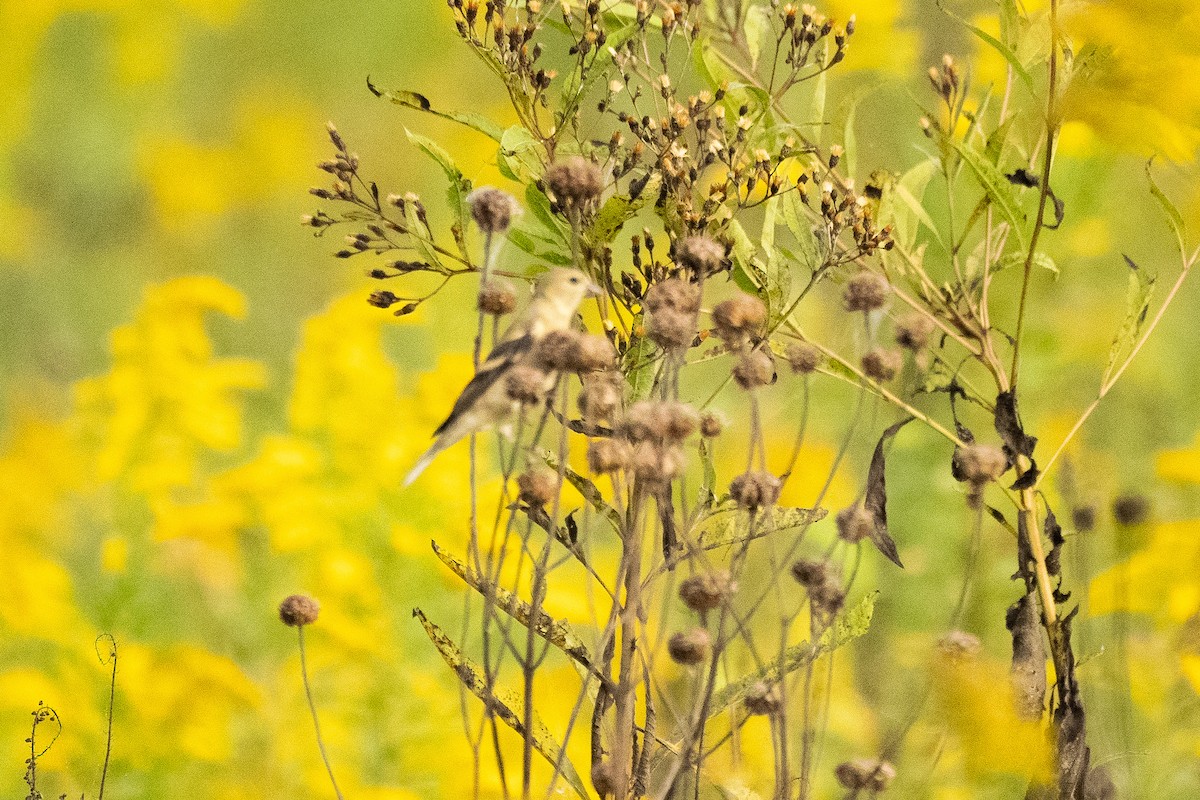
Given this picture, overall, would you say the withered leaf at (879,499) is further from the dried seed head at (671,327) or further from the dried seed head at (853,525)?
the dried seed head at (671,327)

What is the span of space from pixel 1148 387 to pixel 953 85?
0.94 meters

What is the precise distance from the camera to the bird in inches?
26.8

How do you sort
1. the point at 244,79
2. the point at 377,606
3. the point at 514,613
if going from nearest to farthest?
1. the point at 514,613
2. the point at 377,606
3. the point at 244,79

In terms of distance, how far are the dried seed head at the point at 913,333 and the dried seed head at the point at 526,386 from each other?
21cm

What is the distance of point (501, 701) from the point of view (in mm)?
760

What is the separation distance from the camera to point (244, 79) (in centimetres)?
242

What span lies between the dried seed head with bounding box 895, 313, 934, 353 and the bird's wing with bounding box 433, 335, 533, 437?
0.21 meters

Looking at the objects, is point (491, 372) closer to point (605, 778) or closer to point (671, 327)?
point (671, 327)

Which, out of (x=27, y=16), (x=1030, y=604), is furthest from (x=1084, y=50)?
(x=27, y=16)

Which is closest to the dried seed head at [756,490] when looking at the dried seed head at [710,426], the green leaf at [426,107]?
the dried seed head at [710,426]

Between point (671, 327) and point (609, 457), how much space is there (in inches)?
2.9

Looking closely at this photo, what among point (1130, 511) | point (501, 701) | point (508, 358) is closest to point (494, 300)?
point (508, 358)

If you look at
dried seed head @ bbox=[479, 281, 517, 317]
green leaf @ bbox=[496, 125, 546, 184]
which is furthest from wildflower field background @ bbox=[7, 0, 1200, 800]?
dried seed head @ bbox=[479, 281, 517, 317]

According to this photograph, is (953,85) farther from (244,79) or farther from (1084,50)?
(244,79)
